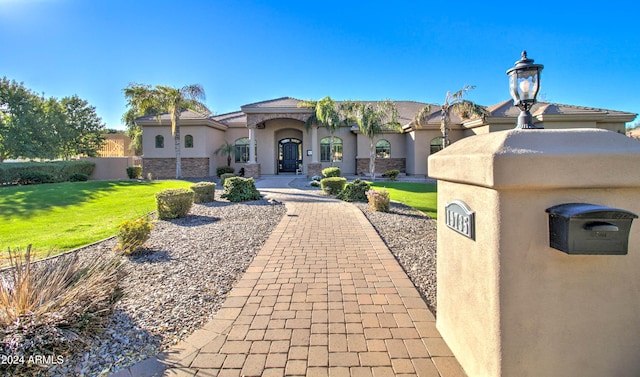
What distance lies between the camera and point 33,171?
18.1 m

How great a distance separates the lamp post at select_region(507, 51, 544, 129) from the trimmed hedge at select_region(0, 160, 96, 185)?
23.7 meters

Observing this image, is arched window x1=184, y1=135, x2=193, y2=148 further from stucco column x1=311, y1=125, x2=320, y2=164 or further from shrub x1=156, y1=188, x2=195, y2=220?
shrub x1=156, y1=188, x2=195, y2=220

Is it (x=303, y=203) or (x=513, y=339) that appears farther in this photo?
(x=303, y=203)

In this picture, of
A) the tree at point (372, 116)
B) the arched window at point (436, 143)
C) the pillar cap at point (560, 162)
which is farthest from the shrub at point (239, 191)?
the arched window at point (436, 143)

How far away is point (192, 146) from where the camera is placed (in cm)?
2238

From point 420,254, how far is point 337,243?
1.56m

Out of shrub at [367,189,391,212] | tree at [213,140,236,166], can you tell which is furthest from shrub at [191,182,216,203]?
tree at [213,140,236,166]

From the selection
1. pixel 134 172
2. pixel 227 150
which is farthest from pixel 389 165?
pixel 134 172

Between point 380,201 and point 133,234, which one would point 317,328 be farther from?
point 380,201

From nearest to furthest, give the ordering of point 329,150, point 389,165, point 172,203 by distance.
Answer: point 172,203
point 389,165
point 329,150

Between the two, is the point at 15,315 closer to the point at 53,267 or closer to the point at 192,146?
the point at 53,267

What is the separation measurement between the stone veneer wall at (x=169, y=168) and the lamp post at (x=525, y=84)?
22172 millimetres

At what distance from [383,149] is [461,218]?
22386 millimetres

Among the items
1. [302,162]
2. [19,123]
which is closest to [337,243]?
[302,162]
